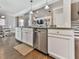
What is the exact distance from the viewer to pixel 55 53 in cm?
277

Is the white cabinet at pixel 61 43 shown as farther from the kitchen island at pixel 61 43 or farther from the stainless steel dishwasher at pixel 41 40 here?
the stainless steel dishwasher at pixel 41 40

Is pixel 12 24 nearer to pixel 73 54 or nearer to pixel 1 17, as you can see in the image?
pixel 1 17

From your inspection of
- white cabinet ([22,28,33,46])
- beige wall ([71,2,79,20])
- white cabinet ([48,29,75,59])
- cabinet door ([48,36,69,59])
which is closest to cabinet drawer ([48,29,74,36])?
white cabinet ([48,29,75,59])

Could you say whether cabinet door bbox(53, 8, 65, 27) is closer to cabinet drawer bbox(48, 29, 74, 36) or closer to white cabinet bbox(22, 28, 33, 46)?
white cabinet bbox(22, 28, 33, 46)

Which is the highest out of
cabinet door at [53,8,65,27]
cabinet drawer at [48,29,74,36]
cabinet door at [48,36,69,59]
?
cabinet door at [53,8,65,27]

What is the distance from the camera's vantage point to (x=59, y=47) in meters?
2.58

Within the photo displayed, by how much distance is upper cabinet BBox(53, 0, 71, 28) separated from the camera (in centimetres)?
432

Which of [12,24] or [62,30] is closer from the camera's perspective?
[62,30]

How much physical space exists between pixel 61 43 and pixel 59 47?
0.14 meters

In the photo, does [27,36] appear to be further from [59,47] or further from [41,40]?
[59,47]

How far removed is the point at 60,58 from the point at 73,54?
0.45 meters

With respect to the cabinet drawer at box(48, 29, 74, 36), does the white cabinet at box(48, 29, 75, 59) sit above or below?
below

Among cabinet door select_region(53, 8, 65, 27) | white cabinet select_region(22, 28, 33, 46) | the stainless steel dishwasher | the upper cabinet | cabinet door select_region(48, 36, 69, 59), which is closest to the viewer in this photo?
cabinet door select_region(48, 36, 69, 59)

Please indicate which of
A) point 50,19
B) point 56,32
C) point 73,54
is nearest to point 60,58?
point 73,54
